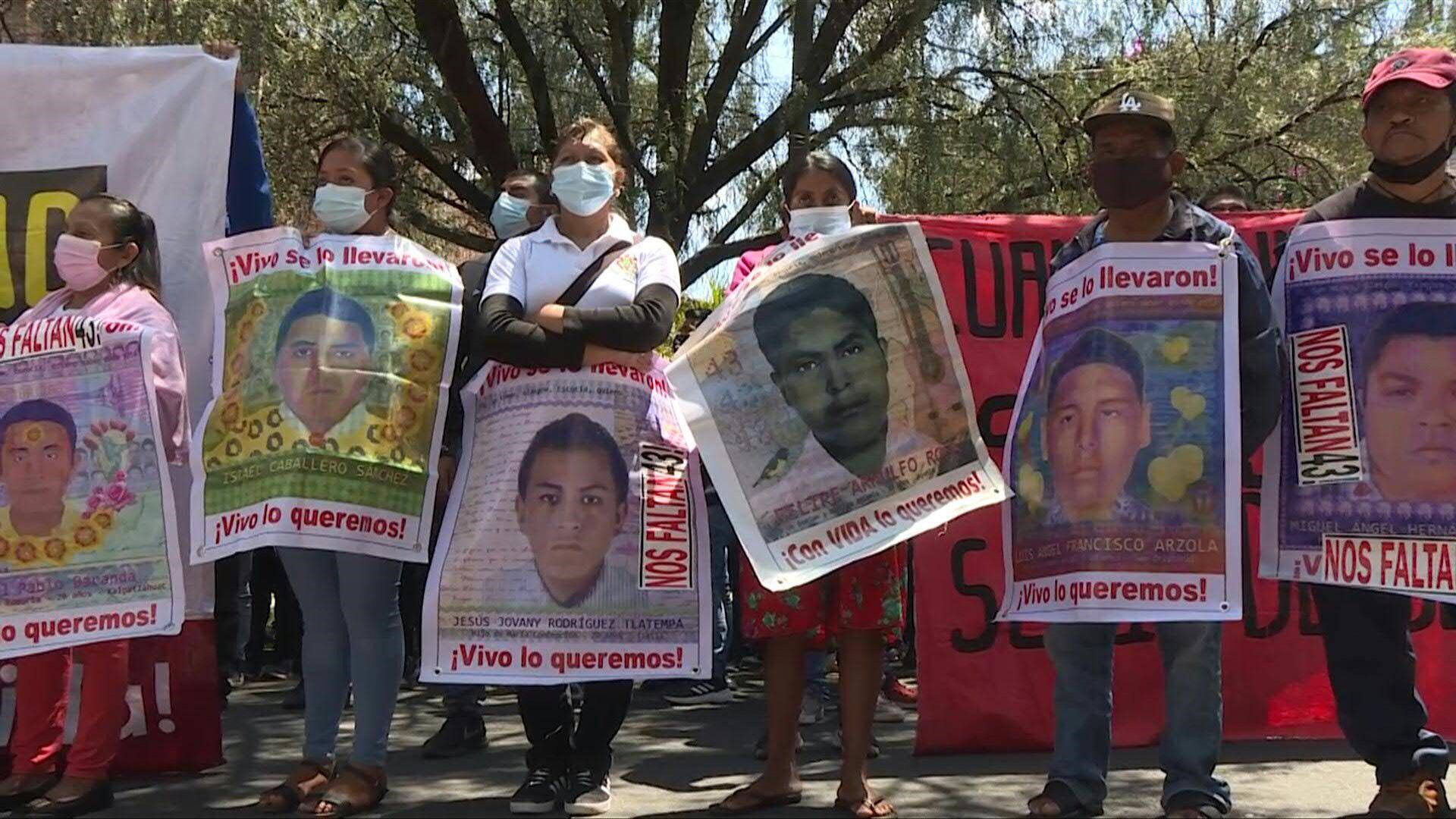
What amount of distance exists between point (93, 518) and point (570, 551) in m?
1.40

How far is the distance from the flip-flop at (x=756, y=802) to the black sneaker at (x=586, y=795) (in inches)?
11.5

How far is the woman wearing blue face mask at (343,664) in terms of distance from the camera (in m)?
4.02

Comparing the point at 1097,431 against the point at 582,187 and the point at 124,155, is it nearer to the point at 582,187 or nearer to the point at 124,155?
the point at 582,187

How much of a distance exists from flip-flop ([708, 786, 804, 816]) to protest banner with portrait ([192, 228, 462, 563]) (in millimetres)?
1057

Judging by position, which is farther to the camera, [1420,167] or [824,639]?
[824,639]

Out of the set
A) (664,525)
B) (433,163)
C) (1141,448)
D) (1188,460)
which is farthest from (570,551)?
(433,163)

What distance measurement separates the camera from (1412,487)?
3.74 metres

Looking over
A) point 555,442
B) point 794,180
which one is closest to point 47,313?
point 555,442

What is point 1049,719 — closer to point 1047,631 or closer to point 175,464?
point 1047,631

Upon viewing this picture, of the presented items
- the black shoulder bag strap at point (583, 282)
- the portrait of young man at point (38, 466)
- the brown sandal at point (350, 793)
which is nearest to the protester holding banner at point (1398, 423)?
the black shoulder bag strap at point (583, 282)

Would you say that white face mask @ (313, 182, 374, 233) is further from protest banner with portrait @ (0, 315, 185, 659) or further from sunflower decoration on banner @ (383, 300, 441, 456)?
protest banner with portrait @ (0, 315, 185, 659)

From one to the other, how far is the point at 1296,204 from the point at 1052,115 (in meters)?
1.96

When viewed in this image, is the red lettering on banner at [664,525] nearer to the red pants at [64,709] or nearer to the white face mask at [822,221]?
the white face mask at [822,221]

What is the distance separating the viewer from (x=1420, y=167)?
381cm
